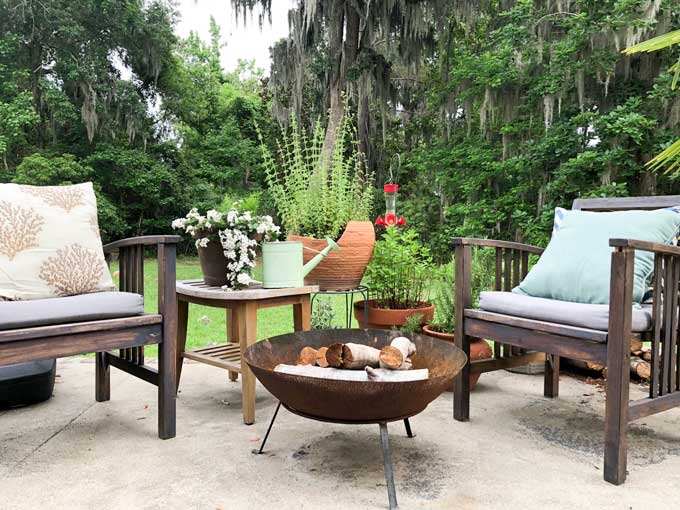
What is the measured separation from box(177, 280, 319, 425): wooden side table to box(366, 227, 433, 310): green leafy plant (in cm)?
62

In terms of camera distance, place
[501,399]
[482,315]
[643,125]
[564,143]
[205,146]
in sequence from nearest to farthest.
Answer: [482,315]
[501,399]
[643,125]
[564,143]
[205,146]

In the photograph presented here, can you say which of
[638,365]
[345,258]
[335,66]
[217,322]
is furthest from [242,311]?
[335,66]

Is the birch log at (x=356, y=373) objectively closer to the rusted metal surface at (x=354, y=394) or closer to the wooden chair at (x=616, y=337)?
the rusted metal surface at (x=354, y=394)

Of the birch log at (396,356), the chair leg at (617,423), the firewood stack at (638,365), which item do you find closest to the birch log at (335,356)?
the birch log at (396,356)

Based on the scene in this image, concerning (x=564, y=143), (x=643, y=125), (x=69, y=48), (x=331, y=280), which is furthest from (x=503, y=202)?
(x=69, y=48)

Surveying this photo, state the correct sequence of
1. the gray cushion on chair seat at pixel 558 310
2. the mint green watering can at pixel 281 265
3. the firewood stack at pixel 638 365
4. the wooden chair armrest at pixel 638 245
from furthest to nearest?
1. the firewood stack at pixel 638 365
2. the mint green watering can at pixel 281 265
3. the gray cushion on chair seat at pixel 558 310
4. the wooden chair armrest at pixel 638 245

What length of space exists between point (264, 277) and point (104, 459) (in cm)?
87

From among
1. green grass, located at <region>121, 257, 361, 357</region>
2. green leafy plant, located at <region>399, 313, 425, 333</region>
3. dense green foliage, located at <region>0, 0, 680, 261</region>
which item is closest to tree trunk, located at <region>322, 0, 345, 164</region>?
dense green foliage, located at <region>0, 0, 680, 261</region>

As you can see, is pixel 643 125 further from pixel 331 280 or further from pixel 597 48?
pixel 331 280

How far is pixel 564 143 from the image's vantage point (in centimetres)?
742

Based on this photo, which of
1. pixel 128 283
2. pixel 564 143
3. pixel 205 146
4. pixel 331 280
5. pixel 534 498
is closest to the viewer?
pixel 534 498

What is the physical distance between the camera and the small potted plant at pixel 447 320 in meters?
2.43

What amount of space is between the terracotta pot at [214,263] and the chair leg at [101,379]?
0.57 metres

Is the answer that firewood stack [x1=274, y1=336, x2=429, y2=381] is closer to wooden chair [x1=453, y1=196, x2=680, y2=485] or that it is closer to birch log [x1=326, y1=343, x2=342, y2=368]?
birch log [x1=326, y1=343, x2=342, y2=368]
